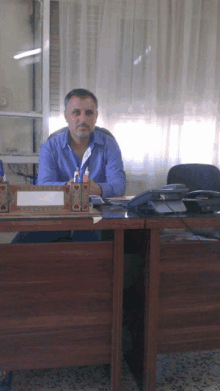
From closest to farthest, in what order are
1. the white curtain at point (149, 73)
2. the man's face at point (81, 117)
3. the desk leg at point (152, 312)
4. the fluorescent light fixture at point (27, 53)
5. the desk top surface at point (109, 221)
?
the desk top surface at point (109, 221), the desk leg at point (152, 312), the man's face at point (81, 117), the fluorescent light fixture at point (27, 53), the white curtain at point (149, 73)

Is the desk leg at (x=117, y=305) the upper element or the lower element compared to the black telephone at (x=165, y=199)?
lower

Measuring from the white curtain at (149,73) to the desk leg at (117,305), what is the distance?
2.04 meters

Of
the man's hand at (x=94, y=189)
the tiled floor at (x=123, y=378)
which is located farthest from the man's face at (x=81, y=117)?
the tiled floor at (x=123, y=378)

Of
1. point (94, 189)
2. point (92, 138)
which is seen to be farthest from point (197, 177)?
point (94, 189)

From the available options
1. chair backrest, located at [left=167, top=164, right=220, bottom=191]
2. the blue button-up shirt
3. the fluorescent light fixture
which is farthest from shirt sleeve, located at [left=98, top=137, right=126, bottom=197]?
the fluorescent light fixture

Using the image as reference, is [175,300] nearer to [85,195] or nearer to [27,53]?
[85,195]

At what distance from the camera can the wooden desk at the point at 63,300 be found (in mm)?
990

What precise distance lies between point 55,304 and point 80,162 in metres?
1.15

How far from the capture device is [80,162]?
6.63 feet

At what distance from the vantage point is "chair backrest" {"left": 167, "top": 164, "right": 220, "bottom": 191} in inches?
91.8

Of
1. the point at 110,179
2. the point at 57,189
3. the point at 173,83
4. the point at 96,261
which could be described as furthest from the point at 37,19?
the point at 96,261

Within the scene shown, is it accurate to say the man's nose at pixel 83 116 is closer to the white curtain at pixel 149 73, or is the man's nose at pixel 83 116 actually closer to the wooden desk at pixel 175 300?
the white curtain at pixel 149 73

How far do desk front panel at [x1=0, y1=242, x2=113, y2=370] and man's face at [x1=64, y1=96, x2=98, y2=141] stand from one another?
3.97 ft

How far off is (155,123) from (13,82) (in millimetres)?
1336
